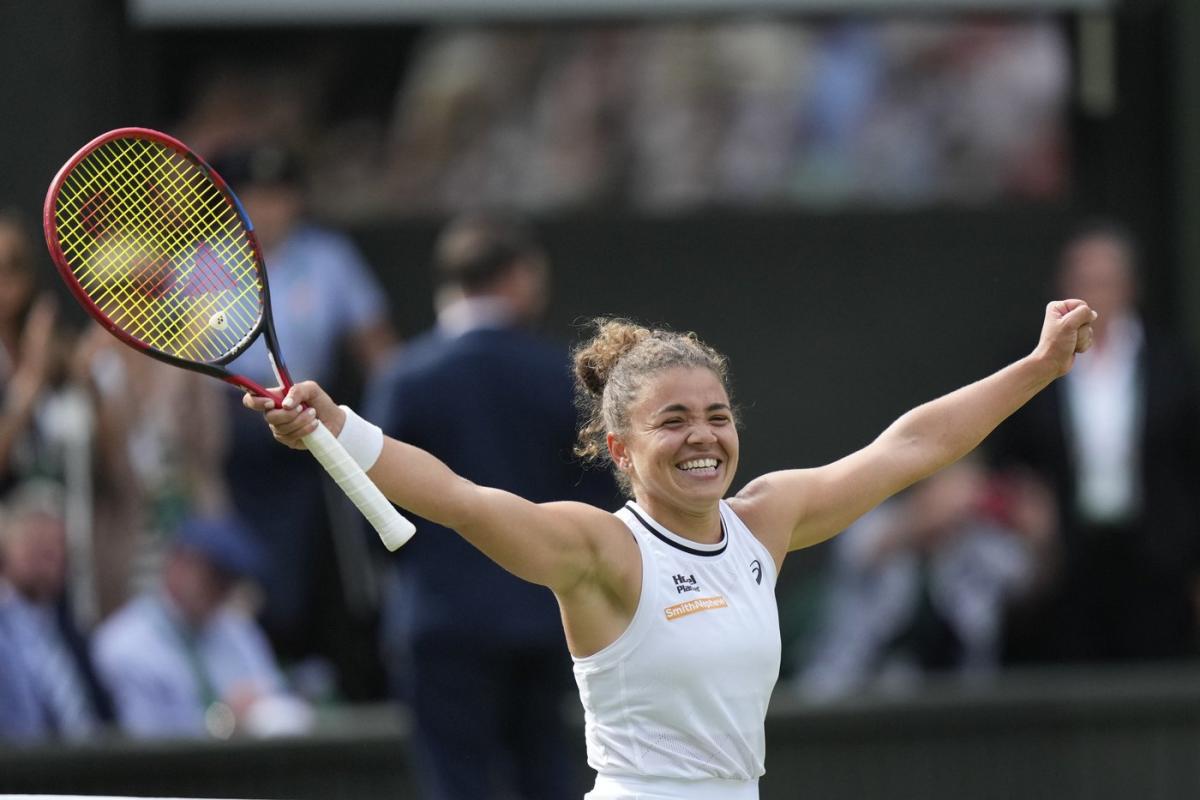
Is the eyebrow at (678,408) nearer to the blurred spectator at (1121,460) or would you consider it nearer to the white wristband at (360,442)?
the white wristband at (360,442)

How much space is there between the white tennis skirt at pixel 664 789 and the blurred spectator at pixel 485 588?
7.43ft

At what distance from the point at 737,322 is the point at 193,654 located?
3.58 metres

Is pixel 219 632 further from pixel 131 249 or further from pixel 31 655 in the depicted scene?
pixel 131 249

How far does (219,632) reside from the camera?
7578 mm

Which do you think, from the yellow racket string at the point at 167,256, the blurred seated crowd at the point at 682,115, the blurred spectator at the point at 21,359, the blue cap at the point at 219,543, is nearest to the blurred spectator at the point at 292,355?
the blue cap at the point at 219,543

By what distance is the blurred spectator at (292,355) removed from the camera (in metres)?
8.20

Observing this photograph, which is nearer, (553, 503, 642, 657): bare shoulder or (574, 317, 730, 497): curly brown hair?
(553, 503, 642, 657): bare shoulder

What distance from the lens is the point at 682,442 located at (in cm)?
420

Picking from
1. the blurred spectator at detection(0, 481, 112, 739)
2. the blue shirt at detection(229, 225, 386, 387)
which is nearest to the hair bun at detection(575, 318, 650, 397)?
the blurred spectator at detection(0, 481, 112, 739)

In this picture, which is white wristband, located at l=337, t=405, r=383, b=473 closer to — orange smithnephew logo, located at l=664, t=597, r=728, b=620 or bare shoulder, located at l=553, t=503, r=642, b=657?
bare shoulder, located at l=553, t=503, r=642, b=657

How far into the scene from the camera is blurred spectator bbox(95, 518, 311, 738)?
7410 mm

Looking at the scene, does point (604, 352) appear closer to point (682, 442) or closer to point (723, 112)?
point (682, 442)

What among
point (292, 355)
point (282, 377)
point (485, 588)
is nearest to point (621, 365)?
point (282, 377)

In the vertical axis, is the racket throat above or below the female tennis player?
above
